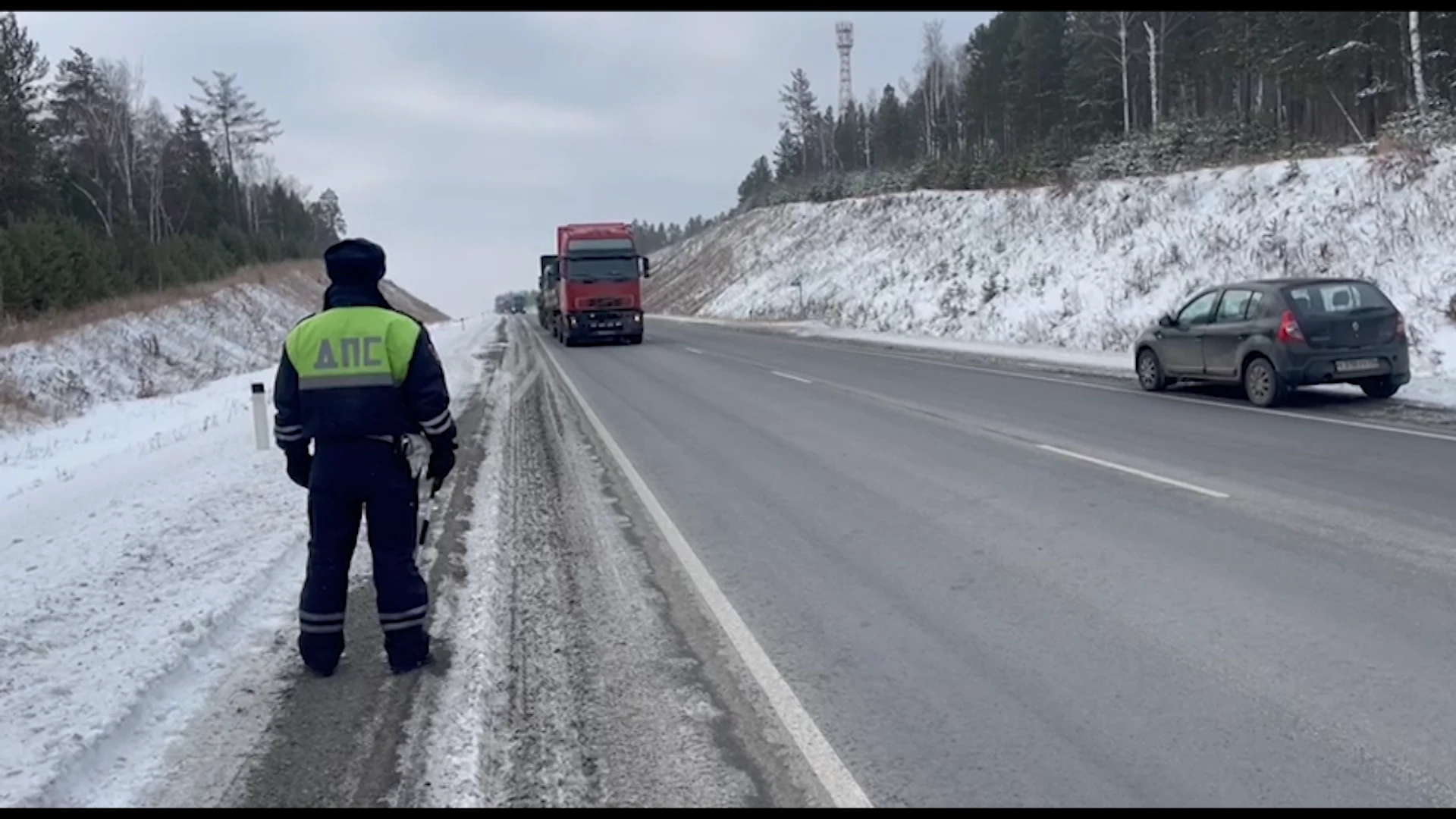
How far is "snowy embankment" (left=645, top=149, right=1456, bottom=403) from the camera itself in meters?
22.4

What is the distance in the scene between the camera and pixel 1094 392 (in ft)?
54.7

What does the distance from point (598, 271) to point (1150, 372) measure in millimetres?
22029

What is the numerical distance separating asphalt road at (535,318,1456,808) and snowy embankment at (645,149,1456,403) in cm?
691

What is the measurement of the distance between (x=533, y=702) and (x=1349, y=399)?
1321cm

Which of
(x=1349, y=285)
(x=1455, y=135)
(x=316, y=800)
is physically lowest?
(x=316, y=800)

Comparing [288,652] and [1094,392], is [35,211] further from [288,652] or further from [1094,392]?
[288,652]


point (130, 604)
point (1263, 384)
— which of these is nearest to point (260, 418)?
point (130, 604)

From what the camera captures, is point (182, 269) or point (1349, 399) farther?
point (182, 269)

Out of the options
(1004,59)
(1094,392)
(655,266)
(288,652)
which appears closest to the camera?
(288,652)

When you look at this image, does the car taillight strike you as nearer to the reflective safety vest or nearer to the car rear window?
the car rear window

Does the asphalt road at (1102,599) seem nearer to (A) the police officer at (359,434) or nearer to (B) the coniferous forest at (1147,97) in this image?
(A) the police officer at (359,434)

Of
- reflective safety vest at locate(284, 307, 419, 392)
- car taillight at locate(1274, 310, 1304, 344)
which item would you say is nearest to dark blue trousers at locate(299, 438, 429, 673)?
reflective safety vest at locate(284, 307, 419, 392)

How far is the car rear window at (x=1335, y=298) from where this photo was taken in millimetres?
13797

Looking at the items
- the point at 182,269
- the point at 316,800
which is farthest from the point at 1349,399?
the point at 182,269
